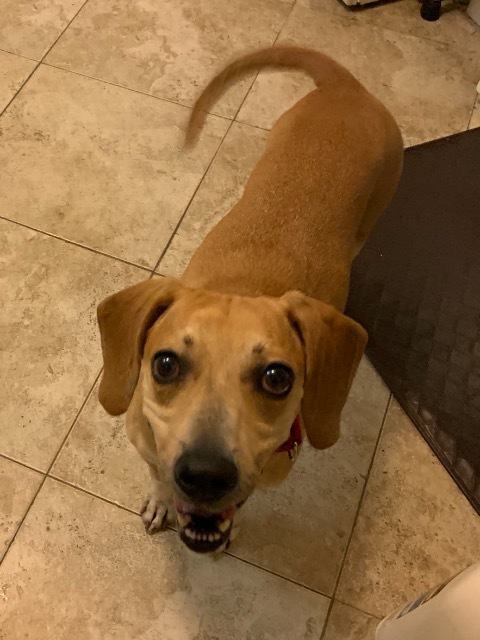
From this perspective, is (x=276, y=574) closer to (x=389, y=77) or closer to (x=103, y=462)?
(x=103, y=462)

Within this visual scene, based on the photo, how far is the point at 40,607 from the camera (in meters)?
1.98

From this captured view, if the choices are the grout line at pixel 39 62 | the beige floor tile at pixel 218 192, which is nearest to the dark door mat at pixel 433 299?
the beige floor tile at pixel 218 192

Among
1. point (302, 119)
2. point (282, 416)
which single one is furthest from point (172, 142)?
point (282, 416)

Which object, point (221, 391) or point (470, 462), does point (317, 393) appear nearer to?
point (221, 391)

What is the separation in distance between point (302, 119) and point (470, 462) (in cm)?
133

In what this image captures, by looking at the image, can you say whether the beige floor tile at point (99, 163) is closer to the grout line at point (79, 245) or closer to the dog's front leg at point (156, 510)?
the grout line at point (79, 245)

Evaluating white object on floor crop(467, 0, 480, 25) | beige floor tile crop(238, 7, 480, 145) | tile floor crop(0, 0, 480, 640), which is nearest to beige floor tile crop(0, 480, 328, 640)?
tile floor crop(0, 0, 480, 640)

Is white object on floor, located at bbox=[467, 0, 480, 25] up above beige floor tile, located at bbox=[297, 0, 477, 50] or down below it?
above

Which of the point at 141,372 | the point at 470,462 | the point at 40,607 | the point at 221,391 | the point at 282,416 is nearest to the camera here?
the point at 221,391

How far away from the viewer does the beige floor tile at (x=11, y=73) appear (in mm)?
2955

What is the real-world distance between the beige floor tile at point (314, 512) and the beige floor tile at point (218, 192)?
0.91 metres

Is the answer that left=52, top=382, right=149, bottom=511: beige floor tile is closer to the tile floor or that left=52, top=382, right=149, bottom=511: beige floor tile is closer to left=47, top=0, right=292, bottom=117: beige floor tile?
the tile floor

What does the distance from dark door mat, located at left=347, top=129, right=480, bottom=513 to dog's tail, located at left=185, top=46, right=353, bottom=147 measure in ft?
2.62

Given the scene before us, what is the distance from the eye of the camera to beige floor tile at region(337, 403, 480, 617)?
2.10 metres
